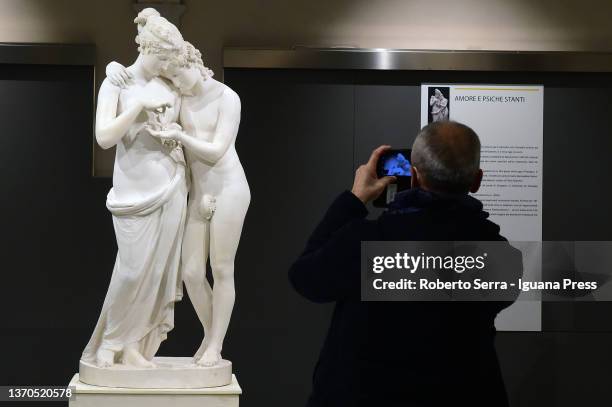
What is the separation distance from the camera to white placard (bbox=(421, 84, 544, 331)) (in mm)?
6070

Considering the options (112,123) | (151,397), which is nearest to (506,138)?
(112,123)

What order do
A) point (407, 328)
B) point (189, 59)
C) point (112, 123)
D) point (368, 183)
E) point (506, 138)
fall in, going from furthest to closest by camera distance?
point (506, 138)
point (189, 59)
point (112, 123)
point (368, 183)
point (407, 328)

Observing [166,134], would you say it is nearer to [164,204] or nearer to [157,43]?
[164,204]

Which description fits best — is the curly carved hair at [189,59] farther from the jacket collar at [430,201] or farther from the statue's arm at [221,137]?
the jacket collar at [430,201]

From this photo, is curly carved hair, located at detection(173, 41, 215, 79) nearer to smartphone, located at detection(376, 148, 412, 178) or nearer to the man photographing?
smartphone, located at detection(376, 148, 412, 178)

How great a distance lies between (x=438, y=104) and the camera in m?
6.09

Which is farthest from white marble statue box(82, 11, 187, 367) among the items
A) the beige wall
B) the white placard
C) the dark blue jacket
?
the white placard

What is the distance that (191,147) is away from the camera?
14.2ft

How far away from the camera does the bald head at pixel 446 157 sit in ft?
7.34

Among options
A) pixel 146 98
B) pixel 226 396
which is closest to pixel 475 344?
pixel 226 396

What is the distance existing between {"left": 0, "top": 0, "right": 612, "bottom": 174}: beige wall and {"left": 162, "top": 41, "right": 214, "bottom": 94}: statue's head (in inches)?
60.1

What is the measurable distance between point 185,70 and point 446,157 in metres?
2.45

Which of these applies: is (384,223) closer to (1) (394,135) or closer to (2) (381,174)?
(2) (381,174)

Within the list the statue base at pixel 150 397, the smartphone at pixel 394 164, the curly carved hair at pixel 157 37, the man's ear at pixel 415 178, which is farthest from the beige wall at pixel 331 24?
the man's ear at pixel 415 178
